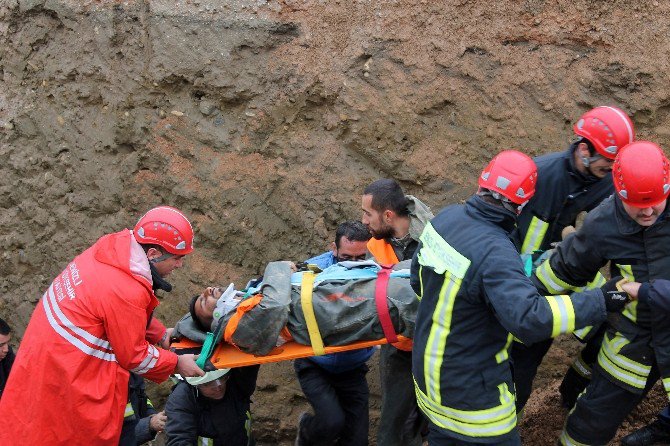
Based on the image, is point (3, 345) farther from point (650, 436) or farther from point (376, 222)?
point (650, 436)

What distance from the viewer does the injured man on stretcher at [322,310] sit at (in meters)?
4.48

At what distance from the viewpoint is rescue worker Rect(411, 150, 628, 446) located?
368 centimetres

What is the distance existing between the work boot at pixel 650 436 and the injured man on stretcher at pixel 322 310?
69.4 inches

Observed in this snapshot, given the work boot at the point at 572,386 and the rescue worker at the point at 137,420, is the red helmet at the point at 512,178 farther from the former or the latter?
the rescue worker at the point at 137,420

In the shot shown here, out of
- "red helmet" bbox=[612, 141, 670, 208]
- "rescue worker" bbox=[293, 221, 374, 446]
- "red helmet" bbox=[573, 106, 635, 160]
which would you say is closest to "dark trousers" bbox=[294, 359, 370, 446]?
"rescue worker" bbox=[293, 221, 374, 446]

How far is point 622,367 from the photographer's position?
435cm

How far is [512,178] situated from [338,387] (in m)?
2.21

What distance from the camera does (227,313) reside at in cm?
457

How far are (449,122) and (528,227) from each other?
1.76m

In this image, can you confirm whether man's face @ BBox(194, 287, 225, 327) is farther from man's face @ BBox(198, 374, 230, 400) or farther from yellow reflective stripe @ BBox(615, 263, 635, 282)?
yellow reflective stripe @ BBox(615, 263, 635, 282)

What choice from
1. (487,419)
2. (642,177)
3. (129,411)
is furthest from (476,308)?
(129,411)

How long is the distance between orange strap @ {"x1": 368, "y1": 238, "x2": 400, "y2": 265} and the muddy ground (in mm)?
1316

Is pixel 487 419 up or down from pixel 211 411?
up

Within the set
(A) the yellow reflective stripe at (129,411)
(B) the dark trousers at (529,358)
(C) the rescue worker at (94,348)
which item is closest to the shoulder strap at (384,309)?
(B) the dark trousers at (529,358)
